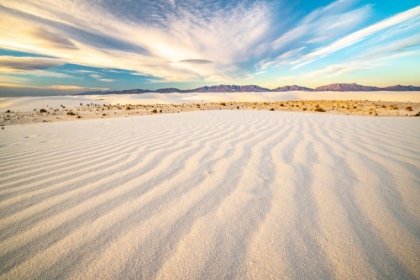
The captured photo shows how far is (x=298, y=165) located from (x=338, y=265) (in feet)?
4.47

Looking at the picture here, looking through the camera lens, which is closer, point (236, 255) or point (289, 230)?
point (236, 255)

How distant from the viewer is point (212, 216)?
1340 millimetres

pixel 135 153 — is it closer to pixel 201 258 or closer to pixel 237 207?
pixel 237 207

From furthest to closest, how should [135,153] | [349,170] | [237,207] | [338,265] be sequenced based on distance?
[135,153] < [349,170] < [237,207] < [338,265]

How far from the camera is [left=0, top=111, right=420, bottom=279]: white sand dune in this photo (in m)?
0.97

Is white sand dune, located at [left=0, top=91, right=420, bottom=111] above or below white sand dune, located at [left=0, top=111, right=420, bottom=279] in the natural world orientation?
above

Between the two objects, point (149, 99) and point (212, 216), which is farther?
point (149, 99)

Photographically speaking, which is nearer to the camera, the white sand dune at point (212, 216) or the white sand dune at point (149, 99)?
the white sand dune at point (212, 216)

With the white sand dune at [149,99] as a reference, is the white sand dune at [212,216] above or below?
below

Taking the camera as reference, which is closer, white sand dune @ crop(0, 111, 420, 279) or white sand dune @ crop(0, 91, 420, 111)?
white sand dune @ crop(0, 111, 420, 279)

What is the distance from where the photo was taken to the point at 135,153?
9.15 ft

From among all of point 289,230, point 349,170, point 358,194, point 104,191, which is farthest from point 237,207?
point 349,170

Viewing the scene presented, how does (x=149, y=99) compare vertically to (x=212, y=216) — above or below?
above

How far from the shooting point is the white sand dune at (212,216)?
971 mm
